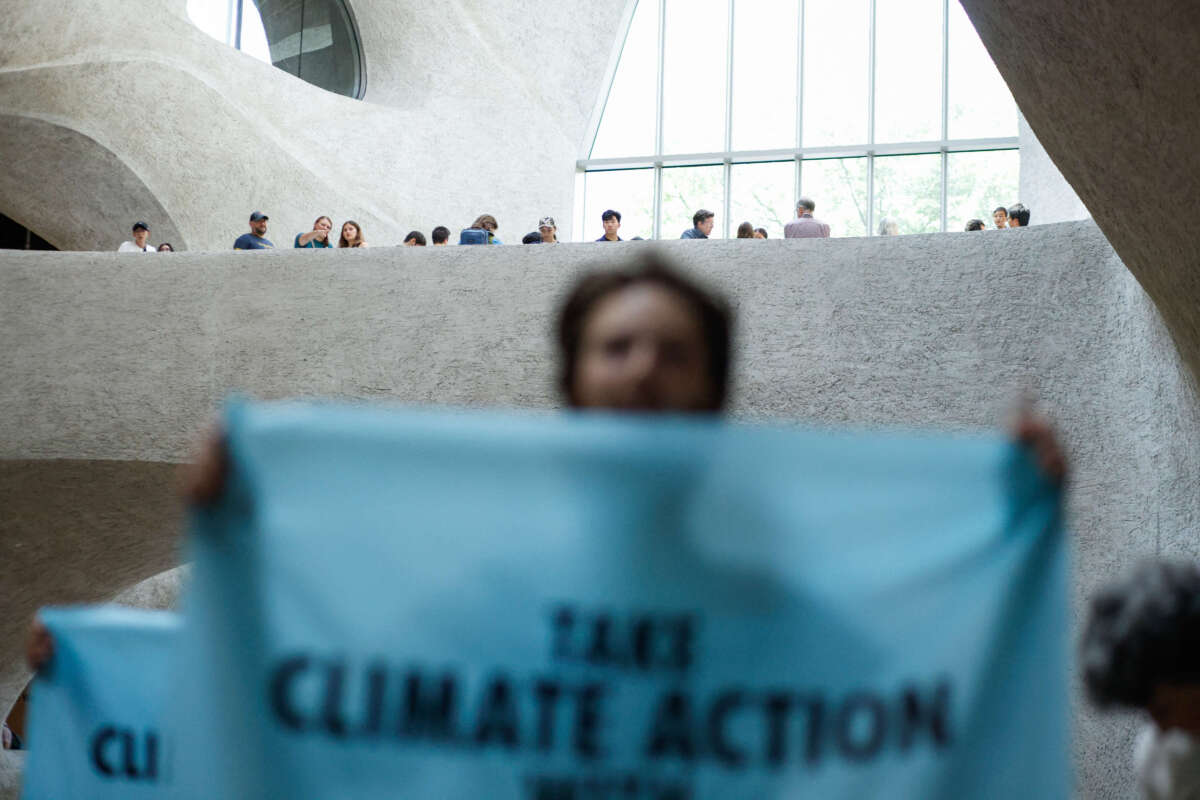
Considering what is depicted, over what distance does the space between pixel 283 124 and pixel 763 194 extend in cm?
961

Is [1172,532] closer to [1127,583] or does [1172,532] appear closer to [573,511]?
[1127,583]

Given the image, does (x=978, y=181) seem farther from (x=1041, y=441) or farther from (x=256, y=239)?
(x=1041, y=441)

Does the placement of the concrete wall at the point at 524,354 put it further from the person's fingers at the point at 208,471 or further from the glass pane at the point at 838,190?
the glass pane at the point at 838,190

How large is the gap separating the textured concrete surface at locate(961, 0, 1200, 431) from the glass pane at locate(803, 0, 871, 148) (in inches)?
700

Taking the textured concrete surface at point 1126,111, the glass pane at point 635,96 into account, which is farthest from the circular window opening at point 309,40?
the textured concrete surface at point 1126,111

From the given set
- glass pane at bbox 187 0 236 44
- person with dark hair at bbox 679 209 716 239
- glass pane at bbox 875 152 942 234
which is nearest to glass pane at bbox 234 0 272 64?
glass pane at bbox 187 0 236 44

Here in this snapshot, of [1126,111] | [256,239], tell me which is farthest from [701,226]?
[1126,111]

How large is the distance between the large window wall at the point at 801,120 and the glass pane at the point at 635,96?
0.08 feet

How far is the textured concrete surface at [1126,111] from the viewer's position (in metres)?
4.28

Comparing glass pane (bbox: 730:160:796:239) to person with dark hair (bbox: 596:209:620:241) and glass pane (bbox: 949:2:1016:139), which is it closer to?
glass pane (bbox: 949:2:1016:139)

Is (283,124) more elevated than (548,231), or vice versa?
(283,124)

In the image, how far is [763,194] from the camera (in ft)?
78.4

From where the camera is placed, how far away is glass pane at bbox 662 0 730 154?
2438 cm

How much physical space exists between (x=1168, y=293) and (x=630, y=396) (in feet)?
15.4
